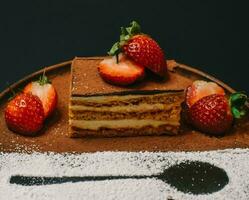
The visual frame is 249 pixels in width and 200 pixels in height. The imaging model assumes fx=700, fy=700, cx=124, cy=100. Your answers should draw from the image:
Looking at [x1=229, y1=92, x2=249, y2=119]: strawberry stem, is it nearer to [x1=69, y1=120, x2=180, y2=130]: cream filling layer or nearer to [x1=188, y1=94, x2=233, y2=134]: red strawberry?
[x1=188, y1=94, x2=233, y2=134]: red strawberry

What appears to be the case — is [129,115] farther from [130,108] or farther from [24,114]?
[24,114]

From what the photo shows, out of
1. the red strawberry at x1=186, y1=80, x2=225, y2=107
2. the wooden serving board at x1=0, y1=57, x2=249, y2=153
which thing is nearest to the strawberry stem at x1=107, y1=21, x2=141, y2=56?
the wooden serving board at x1=0, y1=57, x2=249, y2=153

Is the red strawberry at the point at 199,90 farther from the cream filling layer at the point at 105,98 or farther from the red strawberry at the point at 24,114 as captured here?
the red strawberry at the point at 24,114

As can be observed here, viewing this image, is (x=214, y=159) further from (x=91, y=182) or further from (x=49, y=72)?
(x=49, y=72)

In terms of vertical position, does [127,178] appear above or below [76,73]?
below

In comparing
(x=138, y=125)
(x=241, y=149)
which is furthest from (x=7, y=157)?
(x=241, y=149)

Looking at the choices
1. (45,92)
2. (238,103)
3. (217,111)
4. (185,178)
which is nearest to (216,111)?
(217,111)
